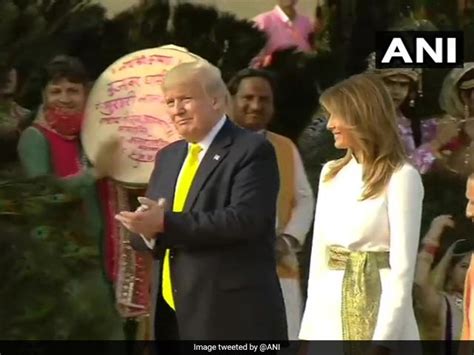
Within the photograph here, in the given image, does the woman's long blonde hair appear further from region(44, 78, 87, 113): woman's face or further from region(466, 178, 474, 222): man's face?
region(44, 78, 87, 113): woman's face

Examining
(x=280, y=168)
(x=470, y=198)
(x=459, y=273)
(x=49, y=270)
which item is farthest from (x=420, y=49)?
(x=49, y=270)

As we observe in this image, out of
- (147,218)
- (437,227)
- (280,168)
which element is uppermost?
(280,168)

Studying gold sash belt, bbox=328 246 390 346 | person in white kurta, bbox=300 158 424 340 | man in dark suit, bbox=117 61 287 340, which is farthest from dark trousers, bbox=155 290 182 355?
gold sash belt, bbox=328 246 390 346

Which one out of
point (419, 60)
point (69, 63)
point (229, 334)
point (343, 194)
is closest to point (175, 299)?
point (229, 334)

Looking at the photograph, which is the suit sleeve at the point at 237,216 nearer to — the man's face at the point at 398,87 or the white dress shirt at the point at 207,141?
the white dress shirt at the point at 207,141

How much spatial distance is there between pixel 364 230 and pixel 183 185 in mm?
622

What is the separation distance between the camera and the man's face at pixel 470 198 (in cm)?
350

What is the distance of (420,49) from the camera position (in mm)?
3512

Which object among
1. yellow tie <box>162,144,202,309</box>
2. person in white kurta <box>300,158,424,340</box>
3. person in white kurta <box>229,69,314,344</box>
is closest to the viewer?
person in white kurta <box>300,158,424,340</box>

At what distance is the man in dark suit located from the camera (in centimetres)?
329

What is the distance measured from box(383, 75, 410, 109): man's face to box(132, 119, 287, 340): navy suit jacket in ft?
1.57

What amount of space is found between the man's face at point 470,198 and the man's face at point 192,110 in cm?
92

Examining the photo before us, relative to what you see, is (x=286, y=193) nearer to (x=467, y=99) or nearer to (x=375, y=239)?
(x=375, y=239)

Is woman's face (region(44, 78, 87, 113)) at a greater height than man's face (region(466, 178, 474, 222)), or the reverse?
woman's face (region(44, 78, 87, 113))
